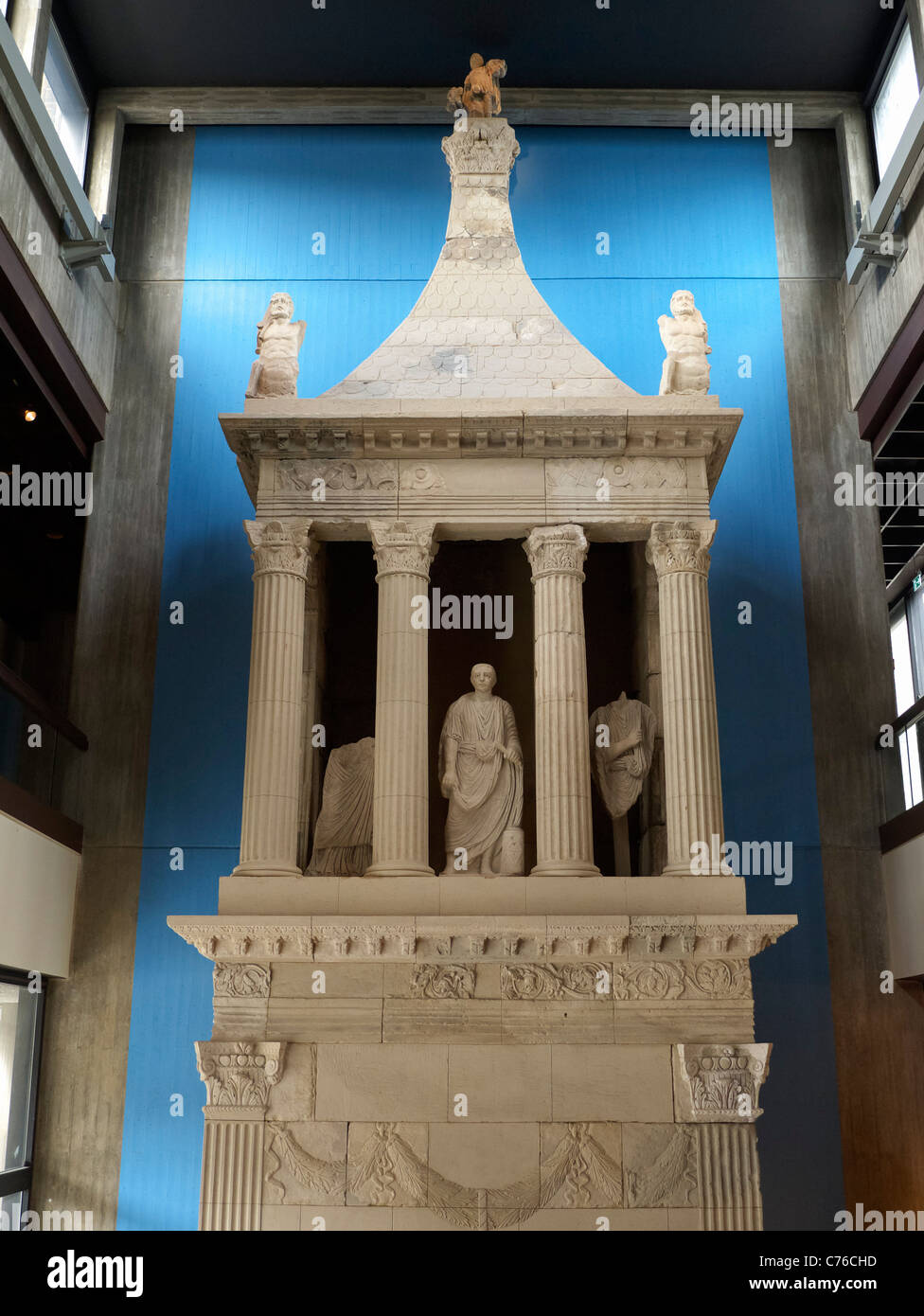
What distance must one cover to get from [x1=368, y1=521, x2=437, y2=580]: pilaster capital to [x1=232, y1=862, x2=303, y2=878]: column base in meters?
3.70

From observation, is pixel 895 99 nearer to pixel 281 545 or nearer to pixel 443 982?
pixel 281 545

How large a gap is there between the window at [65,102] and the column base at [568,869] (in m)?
12.8

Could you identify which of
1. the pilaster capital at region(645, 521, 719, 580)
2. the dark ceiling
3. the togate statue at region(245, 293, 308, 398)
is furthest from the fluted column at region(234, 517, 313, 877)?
the dark ceiling

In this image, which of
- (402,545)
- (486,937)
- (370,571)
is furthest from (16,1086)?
(402,545)

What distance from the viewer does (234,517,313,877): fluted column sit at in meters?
14.8

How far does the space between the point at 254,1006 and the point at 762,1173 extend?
7.70m

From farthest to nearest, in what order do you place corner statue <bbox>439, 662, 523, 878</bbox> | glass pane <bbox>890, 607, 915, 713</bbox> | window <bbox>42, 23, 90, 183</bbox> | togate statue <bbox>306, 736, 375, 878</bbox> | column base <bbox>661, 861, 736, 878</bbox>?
glass pane <bbox>890, 607, 915, 713</bbox>, window <bbox>42, 23, 90, 183</bbox>, togate statue <bbox>306, 736, 375, 878</bbox>, corner statue <bbox>439, 662, 523, 878</bbox>, column base <bbox>661, 861, 736, 878</bbox>

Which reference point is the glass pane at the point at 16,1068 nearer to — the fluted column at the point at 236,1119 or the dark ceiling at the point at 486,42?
the fluted column at the point at 236,1119

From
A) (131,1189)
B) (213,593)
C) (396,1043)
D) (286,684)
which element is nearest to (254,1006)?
(396,1043)

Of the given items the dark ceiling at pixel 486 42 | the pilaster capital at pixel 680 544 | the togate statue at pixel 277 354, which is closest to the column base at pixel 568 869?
the pilaster capital at pixel 680 544

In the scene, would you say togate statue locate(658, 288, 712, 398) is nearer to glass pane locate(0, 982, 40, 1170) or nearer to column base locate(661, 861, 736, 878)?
column base locate(661, 861, 736, 878)

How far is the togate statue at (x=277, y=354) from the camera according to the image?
1653 cm
